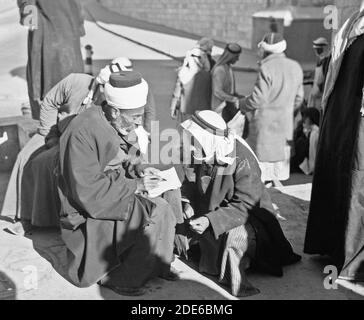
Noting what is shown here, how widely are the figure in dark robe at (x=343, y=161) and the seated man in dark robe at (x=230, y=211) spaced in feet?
1.26

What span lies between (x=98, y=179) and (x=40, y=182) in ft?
3.74

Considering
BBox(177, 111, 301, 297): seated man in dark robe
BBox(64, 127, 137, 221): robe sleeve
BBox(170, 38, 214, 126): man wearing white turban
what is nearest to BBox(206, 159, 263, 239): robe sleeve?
BBox(177, 111, 301, 297): seated man in dark robe

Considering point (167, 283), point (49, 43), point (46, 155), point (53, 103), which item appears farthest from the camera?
point (49, 43)

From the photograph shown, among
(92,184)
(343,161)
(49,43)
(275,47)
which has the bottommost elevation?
(92,184)

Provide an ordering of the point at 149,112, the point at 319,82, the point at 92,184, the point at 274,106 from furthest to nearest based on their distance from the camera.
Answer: the point at 319,82 < the point at 274,106 < the point at 149,112 < the point at 92,184

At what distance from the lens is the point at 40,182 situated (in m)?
4.69

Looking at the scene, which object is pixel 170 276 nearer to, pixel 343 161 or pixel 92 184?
pixel 92 184

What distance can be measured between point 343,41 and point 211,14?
16.8 m

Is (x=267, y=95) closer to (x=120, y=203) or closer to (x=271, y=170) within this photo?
(x=271, y=170)

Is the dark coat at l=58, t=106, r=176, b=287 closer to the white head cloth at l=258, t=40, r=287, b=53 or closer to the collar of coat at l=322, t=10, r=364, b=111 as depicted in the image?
the collar of coat at l=322, t=10, r=364, b=111

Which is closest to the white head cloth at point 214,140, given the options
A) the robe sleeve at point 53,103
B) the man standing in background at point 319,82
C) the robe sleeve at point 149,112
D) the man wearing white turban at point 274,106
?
the robe sleeve at point 53,103

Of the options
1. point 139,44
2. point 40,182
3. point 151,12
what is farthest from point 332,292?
point 151,12

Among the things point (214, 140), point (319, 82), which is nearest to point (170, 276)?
point (214, 140)

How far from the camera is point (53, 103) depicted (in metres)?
4.96
